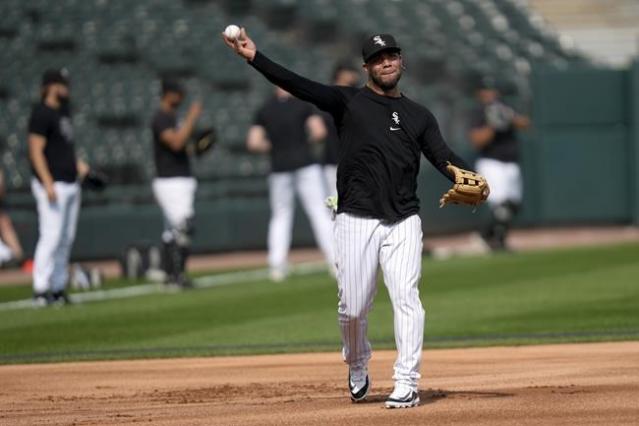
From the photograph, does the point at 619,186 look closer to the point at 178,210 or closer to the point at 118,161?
the point at 118,161

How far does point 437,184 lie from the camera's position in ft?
73.0

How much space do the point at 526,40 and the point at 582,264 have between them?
36.4 ft

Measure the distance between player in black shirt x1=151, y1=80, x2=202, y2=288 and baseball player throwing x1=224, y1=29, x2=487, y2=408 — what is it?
24.7 ft

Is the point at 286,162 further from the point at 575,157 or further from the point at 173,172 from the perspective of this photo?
the point at 575,157

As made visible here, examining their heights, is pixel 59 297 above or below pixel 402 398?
below

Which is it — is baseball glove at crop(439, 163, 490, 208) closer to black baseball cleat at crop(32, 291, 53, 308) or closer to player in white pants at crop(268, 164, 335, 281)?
black baseball cleat at crop(32, 291, 53, 308)

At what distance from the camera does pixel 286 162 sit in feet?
51.6

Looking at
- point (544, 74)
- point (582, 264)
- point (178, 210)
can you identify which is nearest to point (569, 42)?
point (544, 74)

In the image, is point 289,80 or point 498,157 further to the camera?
point 498,157

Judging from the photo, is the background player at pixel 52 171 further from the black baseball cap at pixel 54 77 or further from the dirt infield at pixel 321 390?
the dirt infield at pixel 321 390

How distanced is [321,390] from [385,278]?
3.51ft

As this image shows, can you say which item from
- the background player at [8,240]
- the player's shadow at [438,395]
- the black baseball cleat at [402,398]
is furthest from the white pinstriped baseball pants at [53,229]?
the black baseball cleat at [402,398]

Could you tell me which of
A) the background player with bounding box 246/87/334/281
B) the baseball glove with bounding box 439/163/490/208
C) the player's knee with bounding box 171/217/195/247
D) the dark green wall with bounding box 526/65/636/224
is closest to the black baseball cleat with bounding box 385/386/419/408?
the baseball glove with bounding box 439/163/490/208

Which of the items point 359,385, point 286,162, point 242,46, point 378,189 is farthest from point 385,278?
point 286,162
